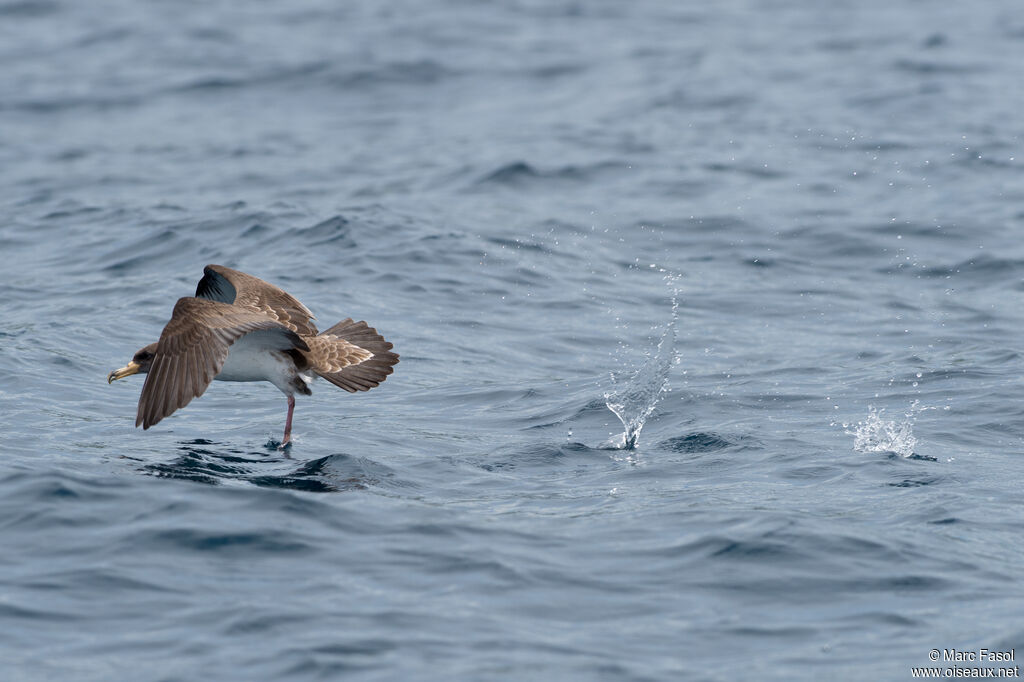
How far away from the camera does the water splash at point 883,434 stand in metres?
8.93

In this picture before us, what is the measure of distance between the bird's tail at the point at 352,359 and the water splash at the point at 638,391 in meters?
1.71

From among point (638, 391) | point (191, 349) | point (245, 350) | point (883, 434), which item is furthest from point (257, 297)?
point (883, 434)

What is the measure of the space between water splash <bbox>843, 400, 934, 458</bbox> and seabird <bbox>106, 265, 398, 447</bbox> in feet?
10.7

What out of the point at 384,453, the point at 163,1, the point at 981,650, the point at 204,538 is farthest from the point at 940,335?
the point at 163,1

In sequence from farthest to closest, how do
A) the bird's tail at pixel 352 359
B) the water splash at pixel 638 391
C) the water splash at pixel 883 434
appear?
the water splash at pixel 638 391, the bird's tail at pixel 352 359, the water splash at pixel 883 434

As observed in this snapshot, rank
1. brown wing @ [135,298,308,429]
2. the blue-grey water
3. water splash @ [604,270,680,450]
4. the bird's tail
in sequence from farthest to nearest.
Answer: water splash @ [604,270,680,450] < the bird's tail < brown wing @ [135,298,308,429] < the blue-grey water

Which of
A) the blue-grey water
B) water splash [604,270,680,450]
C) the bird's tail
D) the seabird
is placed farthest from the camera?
water splash [604,270,680,450]

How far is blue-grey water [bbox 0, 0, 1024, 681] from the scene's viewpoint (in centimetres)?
634

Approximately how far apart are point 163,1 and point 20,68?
231 inches

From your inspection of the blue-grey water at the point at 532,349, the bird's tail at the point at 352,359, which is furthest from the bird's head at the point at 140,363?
the bird's tail at the point at 352,359

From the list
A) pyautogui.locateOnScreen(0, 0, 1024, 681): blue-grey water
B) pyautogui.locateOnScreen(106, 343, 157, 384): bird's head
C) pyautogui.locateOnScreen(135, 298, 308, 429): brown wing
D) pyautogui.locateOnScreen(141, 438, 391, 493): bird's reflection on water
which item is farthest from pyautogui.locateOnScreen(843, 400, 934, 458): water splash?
pyautogui.locateOnScreen(106, 343, 157, 384): bird's head

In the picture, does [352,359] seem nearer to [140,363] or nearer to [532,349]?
[140,363]

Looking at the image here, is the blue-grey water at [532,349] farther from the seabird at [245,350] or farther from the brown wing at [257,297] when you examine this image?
the brown wing at [257,297]

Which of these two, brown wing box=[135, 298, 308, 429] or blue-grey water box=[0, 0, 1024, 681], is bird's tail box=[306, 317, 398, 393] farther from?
blue-grey water box=[0, 0, 1024, 681]
